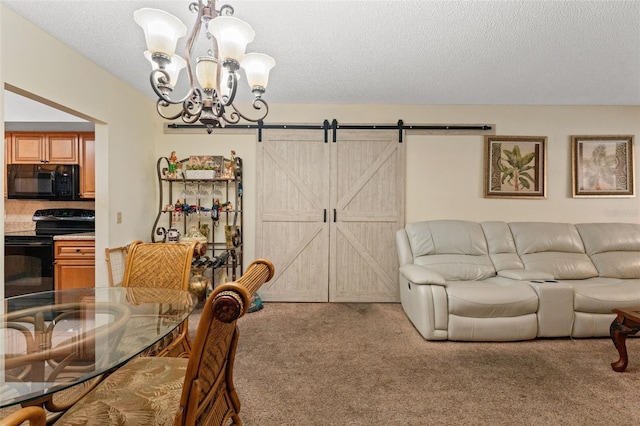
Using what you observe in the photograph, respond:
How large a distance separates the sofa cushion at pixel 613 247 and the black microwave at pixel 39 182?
612 cm

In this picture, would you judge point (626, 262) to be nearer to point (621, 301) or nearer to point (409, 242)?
point (621, 301)

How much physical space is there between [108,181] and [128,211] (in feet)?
1.41

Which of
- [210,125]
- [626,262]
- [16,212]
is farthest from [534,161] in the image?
[16,212]

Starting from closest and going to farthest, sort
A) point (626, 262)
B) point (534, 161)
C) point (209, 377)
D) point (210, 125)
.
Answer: point (209, 377) → point (210, 125) → point (626, 262) → point (534, 161)

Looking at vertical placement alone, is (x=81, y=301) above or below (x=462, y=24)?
below

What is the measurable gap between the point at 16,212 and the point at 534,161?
6690mm

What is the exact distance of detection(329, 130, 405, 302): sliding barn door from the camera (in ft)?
12.2

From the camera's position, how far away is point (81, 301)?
1671mm

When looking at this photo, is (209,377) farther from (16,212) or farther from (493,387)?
(16,212)

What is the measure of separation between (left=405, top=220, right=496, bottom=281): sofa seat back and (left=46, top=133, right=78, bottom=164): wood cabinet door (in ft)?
14.0

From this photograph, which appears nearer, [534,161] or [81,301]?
[81,301]

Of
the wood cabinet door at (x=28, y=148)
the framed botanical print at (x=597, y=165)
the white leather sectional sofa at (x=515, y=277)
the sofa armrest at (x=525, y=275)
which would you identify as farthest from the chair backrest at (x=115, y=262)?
the framed botanical print at (x=597, y=165)

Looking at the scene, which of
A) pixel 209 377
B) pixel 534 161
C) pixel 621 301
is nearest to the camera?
pixel 209 377

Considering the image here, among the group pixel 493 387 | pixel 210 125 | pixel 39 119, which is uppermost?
pixel 39 119
